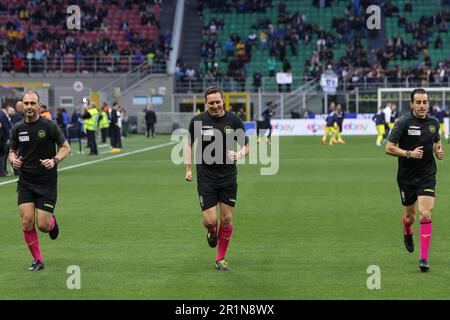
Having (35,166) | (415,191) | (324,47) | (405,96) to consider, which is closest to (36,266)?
(35,166)

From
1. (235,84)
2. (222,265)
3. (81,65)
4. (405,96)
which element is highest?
(81,65)

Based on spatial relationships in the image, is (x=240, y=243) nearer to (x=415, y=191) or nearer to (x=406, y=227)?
(x=406, y=227)

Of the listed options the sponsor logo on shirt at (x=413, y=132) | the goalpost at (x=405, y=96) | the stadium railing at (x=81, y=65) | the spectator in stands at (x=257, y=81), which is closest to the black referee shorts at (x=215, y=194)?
the sponsor logo on shirt at (x=413, y=132)

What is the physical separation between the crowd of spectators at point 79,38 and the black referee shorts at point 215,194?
5217 cm

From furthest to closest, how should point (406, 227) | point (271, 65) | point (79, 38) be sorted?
point (79, 38) → point (271, 65) → point (406, 227)

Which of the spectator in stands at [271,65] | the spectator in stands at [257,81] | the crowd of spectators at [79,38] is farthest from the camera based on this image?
the crowd of spectators at [79,38]

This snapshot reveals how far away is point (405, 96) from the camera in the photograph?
57.4m

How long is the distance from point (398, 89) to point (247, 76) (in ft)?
37.8

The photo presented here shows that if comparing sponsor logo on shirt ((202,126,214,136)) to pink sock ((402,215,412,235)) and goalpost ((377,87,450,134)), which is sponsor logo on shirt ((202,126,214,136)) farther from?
goalpost ((377,87,450,134))

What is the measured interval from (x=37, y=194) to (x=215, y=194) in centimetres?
211

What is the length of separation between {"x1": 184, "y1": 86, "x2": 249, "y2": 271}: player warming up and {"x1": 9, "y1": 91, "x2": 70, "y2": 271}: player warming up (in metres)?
1.66

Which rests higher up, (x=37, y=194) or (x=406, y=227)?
(x=37, y=194)

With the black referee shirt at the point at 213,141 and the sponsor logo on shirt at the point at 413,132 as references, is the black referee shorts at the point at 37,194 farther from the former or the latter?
the sponsor logo on shirt at the point at 413,132

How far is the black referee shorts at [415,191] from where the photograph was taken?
12109mm
